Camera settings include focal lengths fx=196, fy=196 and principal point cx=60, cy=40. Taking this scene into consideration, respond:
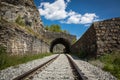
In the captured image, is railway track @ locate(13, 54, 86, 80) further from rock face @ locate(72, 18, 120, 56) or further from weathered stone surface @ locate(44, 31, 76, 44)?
weathered stone surface @ locate(44, 31, 76, 44)

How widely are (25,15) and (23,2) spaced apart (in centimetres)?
208

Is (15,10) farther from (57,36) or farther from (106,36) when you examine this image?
(57,36)

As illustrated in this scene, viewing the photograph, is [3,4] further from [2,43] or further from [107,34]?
[107,34]

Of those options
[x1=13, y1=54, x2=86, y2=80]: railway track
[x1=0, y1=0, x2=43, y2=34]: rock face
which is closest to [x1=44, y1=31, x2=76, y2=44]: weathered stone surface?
[x1=0, y1=0, x2=43, y2=34]: rock face

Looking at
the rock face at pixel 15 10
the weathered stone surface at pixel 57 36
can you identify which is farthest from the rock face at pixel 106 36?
the weathered stone surface at pixel 57 36

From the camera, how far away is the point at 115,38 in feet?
52.3

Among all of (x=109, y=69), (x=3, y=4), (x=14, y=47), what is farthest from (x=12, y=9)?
(x=109, y=69)

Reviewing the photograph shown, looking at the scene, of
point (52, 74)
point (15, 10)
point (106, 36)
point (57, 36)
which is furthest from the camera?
point (57, 36)

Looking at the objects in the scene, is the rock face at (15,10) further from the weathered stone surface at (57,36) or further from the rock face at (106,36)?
the weathered stone surface at (57,36)

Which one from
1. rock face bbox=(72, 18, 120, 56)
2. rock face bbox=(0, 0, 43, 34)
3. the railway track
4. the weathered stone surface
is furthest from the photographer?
the weathered stone surface

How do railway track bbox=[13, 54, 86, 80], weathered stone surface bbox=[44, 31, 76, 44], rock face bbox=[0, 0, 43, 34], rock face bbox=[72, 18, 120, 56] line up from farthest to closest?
weathered stone surface bbox=[44, 31, 76, 44] → rock face bbox=[0, 0, 43, 34] → rock face bbox=[72, 18, 120, 56] → railway track bbox=[13, 54, 86, 80]

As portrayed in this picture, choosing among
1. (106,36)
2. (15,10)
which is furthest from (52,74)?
(15,10)

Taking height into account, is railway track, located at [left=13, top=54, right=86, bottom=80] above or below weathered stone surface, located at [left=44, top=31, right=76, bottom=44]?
below

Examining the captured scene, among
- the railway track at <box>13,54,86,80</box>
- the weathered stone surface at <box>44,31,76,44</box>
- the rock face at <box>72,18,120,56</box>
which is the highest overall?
the weathered stone surface at <box>44,31,76,44</box>
